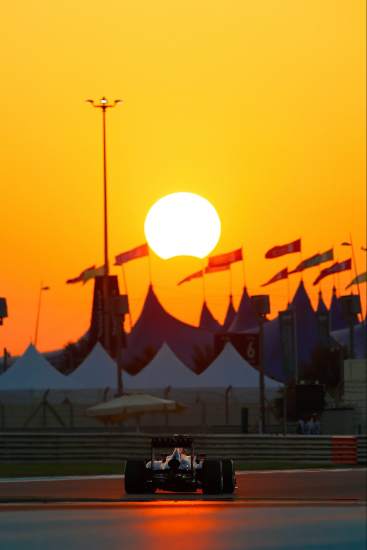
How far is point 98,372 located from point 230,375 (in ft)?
22.4

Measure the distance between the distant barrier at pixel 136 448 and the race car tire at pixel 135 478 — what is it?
17.9m

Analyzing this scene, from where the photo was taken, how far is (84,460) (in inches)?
1896

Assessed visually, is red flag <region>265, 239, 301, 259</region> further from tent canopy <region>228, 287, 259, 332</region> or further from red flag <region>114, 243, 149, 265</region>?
tent canopy <region>228, 287, 259, 332</region>

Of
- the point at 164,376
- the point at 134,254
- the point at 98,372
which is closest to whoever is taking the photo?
the point at 164,376

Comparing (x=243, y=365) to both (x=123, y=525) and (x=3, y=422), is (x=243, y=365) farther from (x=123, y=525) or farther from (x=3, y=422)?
(x=123, y=525)

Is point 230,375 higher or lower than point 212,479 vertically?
higher

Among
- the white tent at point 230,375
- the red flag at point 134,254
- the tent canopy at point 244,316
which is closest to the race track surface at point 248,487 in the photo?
the white tent at point 230,375

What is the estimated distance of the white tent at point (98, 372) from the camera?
75.1 m

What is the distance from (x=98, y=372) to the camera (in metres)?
76.0

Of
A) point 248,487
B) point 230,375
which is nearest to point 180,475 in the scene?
point 248,487

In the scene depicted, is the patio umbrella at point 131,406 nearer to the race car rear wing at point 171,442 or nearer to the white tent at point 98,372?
the white tent at point 98,372

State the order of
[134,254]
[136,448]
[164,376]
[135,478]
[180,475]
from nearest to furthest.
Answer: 1. [180,475]
2. [135,478]
3. [136,448]
4. [164,376]
5. [134,254]

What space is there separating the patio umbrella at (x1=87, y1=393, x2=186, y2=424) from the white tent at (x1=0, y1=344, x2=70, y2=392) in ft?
19.7

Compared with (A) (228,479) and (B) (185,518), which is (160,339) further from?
(B) (185,518)
